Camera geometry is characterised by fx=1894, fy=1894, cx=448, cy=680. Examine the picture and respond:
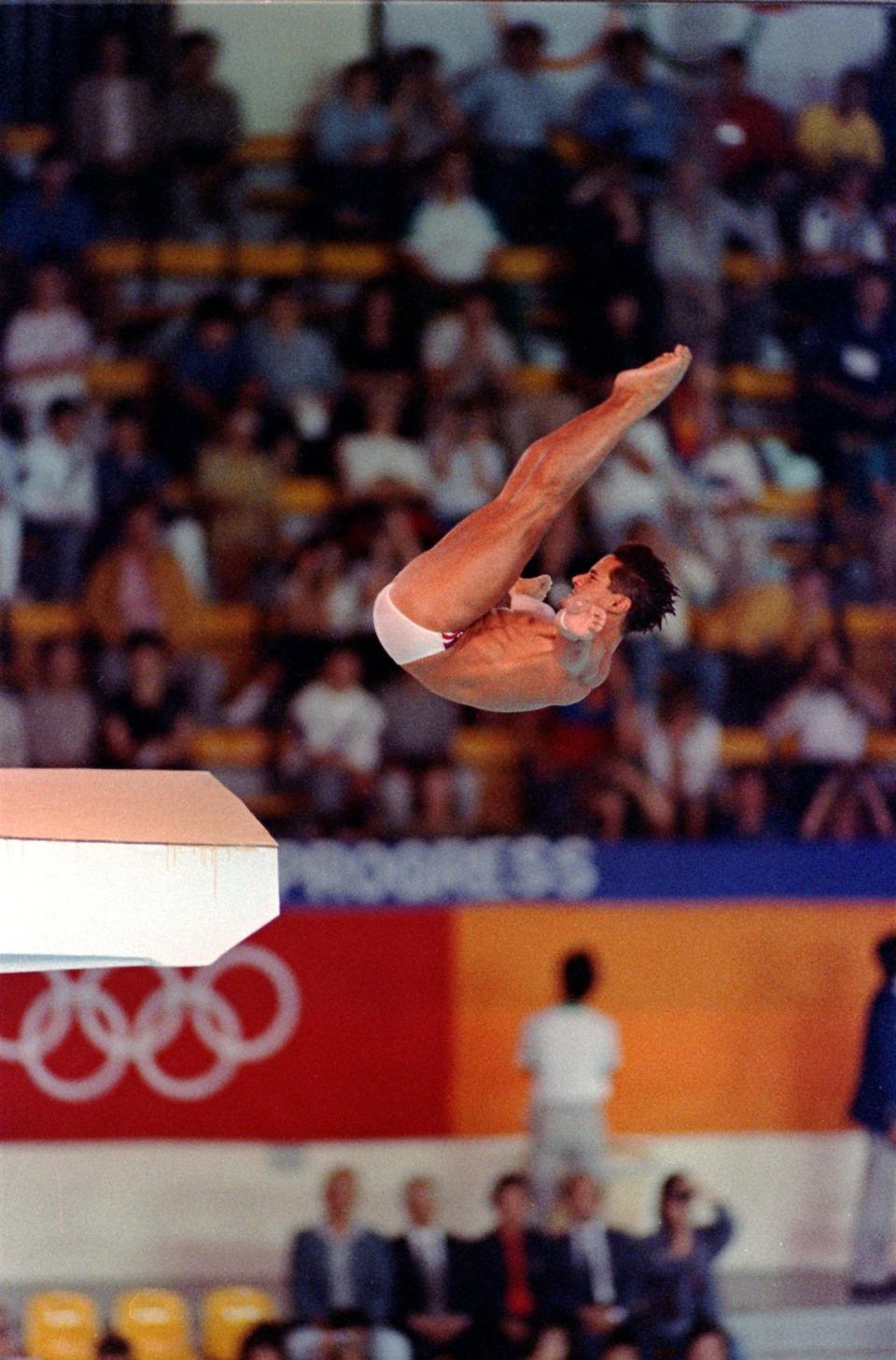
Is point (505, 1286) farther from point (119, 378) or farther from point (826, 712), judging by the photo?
point (119, 378)

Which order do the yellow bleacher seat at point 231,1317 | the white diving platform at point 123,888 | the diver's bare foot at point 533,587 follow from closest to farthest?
the white diving platform at point 123,888
the diver's bare foot at point 533,587
the yellow bleacher seat at point 231,1317

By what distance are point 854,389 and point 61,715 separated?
369cm

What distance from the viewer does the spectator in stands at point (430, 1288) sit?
6.45 m

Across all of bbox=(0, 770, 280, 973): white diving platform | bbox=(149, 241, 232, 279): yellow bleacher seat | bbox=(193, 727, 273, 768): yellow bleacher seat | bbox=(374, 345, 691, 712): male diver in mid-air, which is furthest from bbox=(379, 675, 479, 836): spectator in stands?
bbox=(0, 770, 280, 973): white diving platform

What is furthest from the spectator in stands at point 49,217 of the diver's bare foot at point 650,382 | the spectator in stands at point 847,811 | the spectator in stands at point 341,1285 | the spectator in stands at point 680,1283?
the diver's bare foot at point 650,382

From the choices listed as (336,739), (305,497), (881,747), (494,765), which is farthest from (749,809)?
(305,497)

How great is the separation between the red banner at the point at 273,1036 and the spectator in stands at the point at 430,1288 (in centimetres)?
39

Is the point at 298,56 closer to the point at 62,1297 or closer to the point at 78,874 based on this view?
the point at 62,1297

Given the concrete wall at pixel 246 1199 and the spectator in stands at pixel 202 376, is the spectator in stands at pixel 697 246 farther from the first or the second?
the concrete wall at pixel 246 1199

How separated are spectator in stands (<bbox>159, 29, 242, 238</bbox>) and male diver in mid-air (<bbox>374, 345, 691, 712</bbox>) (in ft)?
15.2

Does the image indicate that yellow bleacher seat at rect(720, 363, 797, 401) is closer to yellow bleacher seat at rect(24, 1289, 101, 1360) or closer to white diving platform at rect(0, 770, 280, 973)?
yellow bleacher seat at rect(24, 1289, 101, 1360)

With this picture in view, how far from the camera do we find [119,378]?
7820 millimetres

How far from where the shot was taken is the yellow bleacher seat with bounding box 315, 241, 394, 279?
322 inches

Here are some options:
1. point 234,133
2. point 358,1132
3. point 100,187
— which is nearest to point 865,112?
point 234,133
